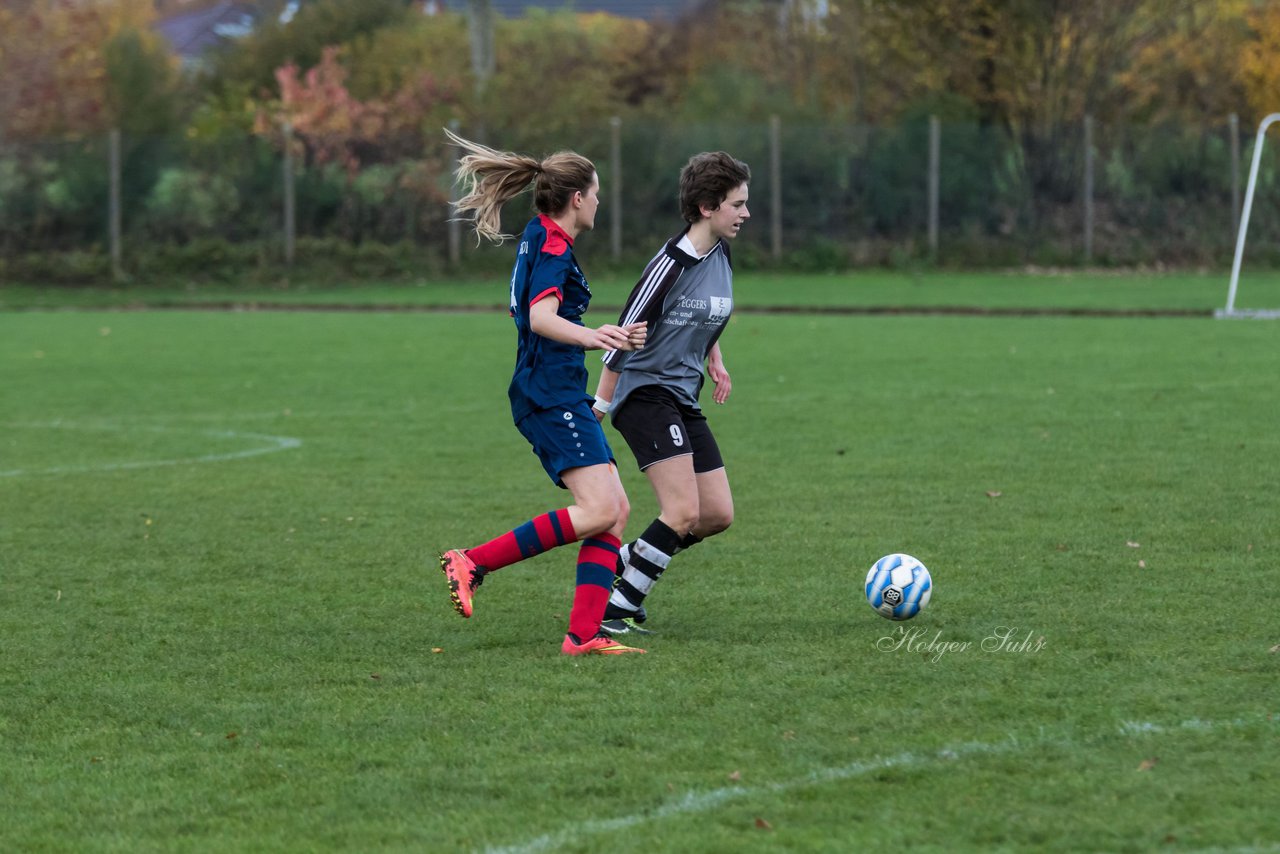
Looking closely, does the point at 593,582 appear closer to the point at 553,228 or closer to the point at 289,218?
the point at 553,228

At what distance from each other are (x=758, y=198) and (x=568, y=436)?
1024 inches

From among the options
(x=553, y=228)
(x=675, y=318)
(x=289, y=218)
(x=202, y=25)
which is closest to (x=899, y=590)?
(x=675, y=318)

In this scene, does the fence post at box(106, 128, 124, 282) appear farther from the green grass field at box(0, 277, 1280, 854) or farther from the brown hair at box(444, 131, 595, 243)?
the brown hair at box(444, 131, 595, 243)

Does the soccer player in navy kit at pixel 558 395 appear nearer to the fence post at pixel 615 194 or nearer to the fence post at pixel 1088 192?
the fence post at pixel 615 194

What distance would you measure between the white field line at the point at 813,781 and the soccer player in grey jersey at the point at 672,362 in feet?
6.21

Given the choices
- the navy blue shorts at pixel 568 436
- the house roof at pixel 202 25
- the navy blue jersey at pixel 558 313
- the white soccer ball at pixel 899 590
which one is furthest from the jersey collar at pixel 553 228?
the house roof at pixel 202 25

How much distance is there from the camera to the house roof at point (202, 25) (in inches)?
3206

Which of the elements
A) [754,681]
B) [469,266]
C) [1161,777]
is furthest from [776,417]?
[469,266]

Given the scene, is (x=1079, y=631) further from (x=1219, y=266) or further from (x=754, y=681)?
(x=1219, y=266)

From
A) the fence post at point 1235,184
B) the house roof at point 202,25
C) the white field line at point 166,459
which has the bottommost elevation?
the white field line at point 166,459

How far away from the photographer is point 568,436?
19.5ft

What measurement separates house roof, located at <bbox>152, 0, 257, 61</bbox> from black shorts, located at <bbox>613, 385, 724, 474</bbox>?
76.7 m

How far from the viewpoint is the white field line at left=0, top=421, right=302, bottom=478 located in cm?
1064

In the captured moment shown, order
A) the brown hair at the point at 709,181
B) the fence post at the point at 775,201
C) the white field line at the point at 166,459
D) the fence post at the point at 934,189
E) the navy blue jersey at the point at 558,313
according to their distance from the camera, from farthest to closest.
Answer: the fence post at the point at 934,189, the fence post at the point at 775,201, the white field line at the point at 166,459, the brown hair at the point at 709,181, the navy blue jersey at the point at 558,313
